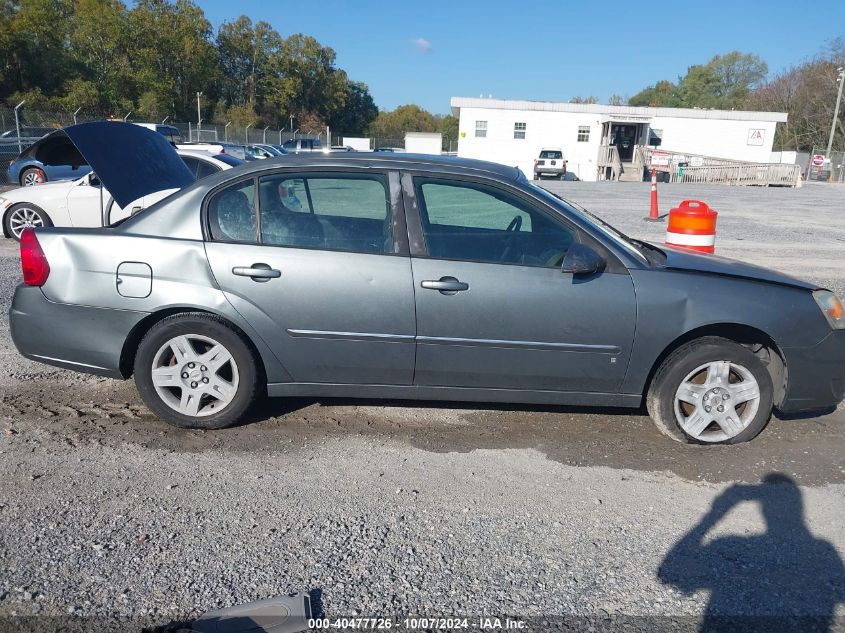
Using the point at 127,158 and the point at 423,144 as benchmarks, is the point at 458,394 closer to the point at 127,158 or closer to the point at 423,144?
the point at 127,158

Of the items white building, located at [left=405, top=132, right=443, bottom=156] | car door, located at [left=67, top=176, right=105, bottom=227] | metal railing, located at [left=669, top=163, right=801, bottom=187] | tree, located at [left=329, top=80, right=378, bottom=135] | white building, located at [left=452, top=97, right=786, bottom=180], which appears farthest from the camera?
tree, located at [left=329, top=80, right=378, bottom=135]

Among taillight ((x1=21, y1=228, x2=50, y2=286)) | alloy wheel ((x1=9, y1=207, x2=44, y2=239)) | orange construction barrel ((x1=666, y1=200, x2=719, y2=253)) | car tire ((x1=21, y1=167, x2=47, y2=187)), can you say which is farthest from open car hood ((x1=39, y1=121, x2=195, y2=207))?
car tire ((x1=21, y1=167, x2=47, y2=187))

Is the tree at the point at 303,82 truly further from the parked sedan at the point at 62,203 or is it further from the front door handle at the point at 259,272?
the front door handle at the point at 259,272

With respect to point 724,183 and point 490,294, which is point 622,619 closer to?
point 490,294

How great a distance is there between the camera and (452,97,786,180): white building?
43.7 meters

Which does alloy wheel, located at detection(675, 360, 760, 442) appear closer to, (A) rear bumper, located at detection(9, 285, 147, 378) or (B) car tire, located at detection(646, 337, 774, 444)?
(B) car tire, located at detection(646, 337, 774, 444)

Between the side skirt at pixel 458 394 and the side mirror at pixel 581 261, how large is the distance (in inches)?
29.2

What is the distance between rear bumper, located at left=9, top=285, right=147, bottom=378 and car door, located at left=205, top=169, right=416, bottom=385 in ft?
2.34

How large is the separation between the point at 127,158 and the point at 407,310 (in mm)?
2574

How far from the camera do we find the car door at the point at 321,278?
3.91 metres

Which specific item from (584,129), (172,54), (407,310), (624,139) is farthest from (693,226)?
(172,54)

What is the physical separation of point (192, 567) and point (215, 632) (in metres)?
0.45

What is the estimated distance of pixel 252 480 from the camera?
140 inches

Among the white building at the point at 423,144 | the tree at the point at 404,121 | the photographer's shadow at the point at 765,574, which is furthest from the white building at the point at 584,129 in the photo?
the tree at the point at 404,121
